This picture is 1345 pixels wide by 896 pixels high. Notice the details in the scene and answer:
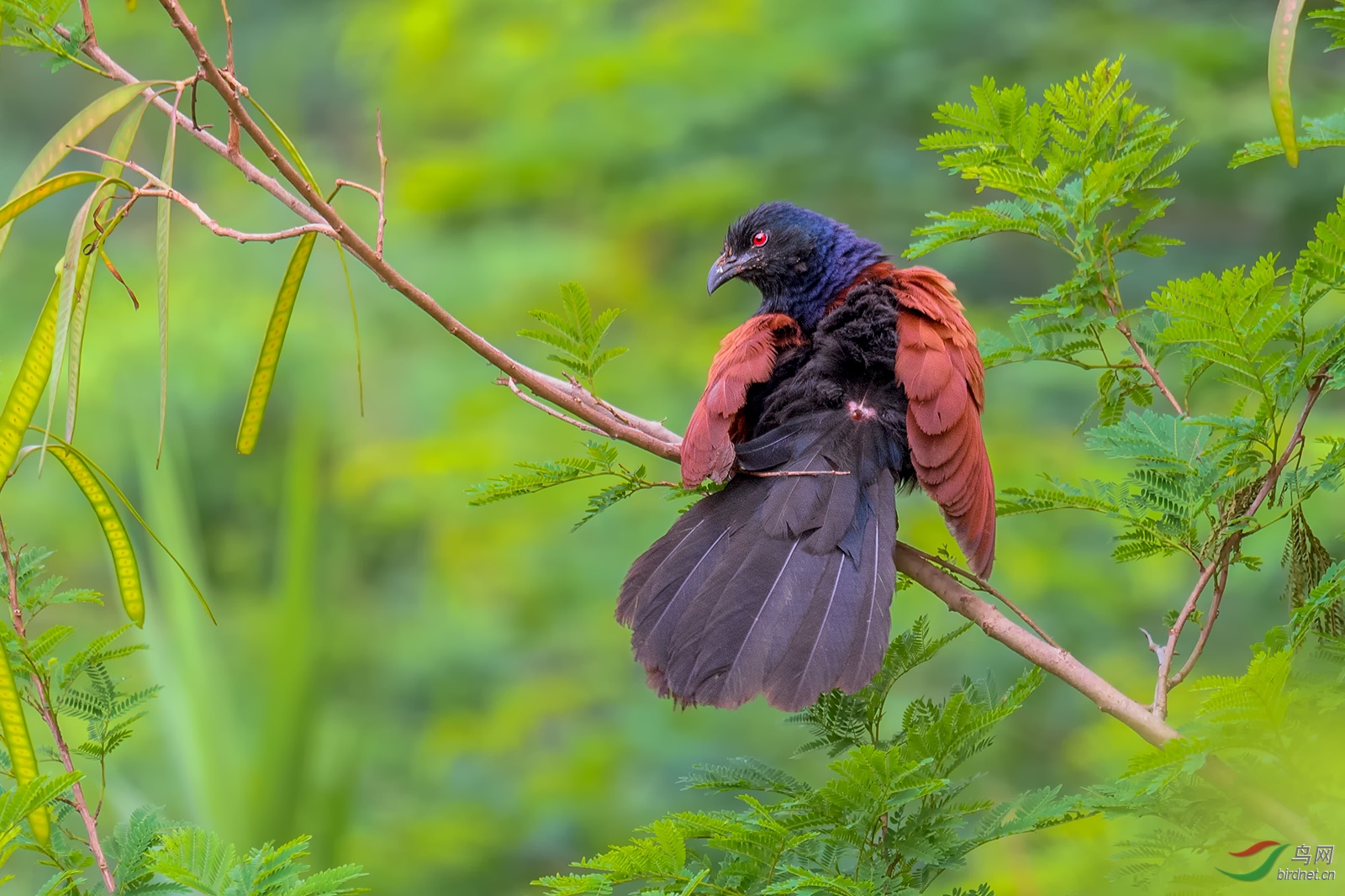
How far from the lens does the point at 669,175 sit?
4.77 m

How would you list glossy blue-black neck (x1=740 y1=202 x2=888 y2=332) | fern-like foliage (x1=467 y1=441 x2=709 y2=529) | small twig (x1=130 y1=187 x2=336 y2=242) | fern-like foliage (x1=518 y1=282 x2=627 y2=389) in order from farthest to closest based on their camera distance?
glossy blue-black neck (x1=740 y1=202 x2=888 y2=332) → fern-like foliage (x1=518 y1=282 x2=627 y2=389) → fern-like foliage (x1=467 y1=441 x2=709 y2=529) → small twig (x1=130 y1=187 x2=336 y2=242)

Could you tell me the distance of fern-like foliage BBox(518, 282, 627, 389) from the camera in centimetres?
167

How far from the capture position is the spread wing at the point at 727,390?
1.75 metres

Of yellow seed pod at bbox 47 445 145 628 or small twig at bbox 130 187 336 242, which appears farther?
yellow seed pod at bbox 47 445 145 628

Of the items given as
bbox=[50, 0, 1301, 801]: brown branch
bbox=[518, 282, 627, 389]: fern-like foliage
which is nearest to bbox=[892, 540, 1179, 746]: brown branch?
bbox=[50, 0, 1301, 801]: brown branch

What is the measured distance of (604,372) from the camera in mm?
4457

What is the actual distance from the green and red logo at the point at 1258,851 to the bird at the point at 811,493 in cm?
45

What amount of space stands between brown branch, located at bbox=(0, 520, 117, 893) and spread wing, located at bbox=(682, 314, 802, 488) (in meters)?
0.89

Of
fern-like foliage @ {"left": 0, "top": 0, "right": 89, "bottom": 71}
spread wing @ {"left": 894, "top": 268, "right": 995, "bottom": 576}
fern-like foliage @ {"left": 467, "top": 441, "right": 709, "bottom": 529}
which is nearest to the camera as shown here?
fern-like foliage @ {"left": 0, "top": 0, "right": 89, "bottom": 71}

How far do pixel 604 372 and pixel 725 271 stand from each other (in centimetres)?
174

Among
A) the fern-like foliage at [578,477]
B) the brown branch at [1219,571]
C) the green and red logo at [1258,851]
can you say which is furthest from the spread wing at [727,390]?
the green and red logo at [1258,851]

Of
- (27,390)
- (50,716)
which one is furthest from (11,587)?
(27,390)

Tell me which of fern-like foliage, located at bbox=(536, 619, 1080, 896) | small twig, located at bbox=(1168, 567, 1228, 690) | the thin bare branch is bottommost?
fern-like foliage, located at bbox=(536, 619, 1080, 896)

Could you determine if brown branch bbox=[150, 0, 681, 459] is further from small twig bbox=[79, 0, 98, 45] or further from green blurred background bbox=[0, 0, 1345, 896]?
green blurred background bbox=[0, 0, 1345, 896]
